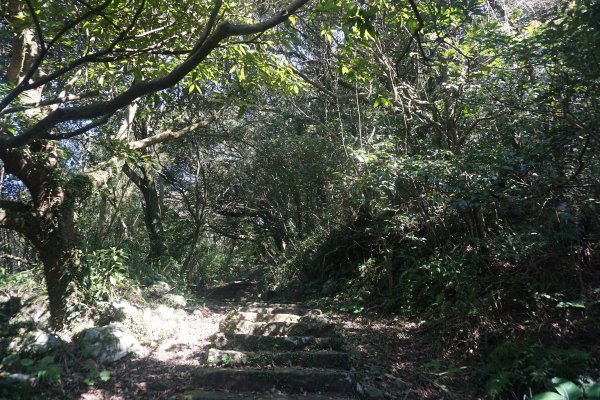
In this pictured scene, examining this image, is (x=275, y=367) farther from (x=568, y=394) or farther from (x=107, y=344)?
(x=568, y=394)

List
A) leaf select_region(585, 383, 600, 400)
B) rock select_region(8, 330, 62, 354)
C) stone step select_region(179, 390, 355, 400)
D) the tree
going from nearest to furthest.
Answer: leaf select_region(585, 383, 600, 400) < stone step select_region(179, 390, 355, 400) < rock select_region(8, 330, 62, 354) < the tree

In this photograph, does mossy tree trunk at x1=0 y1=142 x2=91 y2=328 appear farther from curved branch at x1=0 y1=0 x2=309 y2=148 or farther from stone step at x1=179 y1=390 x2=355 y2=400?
curved branch at x1=0 y1=0 x2=309 y2=148

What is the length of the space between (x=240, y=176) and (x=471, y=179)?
33.6ft

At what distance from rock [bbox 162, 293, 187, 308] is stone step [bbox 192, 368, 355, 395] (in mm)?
4722

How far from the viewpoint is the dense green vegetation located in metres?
4.52

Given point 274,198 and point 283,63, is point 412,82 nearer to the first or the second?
point 283,63

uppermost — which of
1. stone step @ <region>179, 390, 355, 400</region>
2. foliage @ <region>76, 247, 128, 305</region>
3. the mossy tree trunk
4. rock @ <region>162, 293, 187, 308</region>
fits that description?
the mossy tree trunk

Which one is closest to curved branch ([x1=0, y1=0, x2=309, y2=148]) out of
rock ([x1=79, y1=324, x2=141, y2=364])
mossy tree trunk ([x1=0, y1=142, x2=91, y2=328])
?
rock ([x1=79, y1=324, x2=141, y2=364])

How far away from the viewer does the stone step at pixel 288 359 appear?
200 inches

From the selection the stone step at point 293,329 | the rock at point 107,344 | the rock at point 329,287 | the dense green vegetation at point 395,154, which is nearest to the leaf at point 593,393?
the dense green vegetation at point 395,154

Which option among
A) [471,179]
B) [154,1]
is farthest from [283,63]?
[471,179]

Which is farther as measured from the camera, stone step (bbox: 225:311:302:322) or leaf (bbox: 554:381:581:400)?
stone step (bbox: 225:311:302:322)

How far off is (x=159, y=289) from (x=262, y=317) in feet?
9.93

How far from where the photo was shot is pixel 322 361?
5.11 metres
